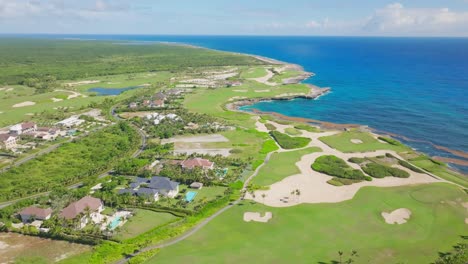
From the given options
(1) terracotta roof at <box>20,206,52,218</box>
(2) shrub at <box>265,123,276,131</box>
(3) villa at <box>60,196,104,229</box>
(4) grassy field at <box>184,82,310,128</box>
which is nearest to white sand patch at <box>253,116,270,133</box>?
(2) shrub at <box>265,123,276,131</box>

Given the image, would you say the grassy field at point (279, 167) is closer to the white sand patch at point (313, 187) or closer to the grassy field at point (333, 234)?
the white sand patch at point (313, 187)

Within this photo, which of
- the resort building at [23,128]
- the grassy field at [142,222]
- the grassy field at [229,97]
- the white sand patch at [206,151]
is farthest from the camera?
the grassy field at [229,97]

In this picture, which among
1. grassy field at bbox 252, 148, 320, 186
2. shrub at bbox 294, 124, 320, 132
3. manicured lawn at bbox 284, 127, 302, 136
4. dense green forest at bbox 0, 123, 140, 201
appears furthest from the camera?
shrub at bbox 294, 124, 320, 132

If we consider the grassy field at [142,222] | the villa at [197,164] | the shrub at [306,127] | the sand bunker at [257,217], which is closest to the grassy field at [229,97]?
the shrub at [306,127]

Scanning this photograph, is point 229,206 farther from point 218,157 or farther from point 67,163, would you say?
point 67,163

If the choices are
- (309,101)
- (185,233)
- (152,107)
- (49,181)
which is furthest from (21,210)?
(309,101)

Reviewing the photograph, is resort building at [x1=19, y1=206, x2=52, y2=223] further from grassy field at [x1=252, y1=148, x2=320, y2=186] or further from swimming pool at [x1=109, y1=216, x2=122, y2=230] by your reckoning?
grassy field at [x1=252, y1=148, x2=320, y2=186]
